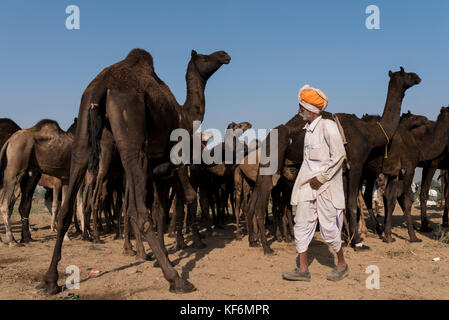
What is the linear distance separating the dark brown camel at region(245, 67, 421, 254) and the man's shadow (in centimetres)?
65

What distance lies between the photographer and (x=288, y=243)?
9172 millimetres

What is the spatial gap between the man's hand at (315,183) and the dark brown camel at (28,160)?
700 centimetres

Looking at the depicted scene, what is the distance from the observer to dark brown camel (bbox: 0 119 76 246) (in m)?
9.04

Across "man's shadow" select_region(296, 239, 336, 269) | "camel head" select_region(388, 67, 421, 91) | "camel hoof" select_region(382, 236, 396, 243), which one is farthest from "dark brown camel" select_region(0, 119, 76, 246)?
"camel head" select_region(388, 67, 421, 91)

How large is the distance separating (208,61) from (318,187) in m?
4.32

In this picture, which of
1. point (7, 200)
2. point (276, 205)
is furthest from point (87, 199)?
point (276, 205)

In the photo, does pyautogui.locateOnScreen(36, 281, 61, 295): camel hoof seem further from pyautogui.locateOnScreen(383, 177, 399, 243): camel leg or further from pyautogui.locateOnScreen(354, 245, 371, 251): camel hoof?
pyautogui.locateOnScreen(383, 177, 399, 243): camel leg

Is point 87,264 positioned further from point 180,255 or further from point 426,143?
point 426,143

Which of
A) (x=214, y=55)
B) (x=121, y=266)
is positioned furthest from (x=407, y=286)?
(x=214, y=55)

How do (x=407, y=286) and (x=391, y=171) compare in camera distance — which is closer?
(x=407, y=286)

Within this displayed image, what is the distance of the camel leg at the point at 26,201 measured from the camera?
9406 mm

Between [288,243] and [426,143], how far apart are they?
571cm

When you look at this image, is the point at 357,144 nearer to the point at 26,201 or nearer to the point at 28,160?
the point at 28,160

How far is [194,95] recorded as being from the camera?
27.1 feet
